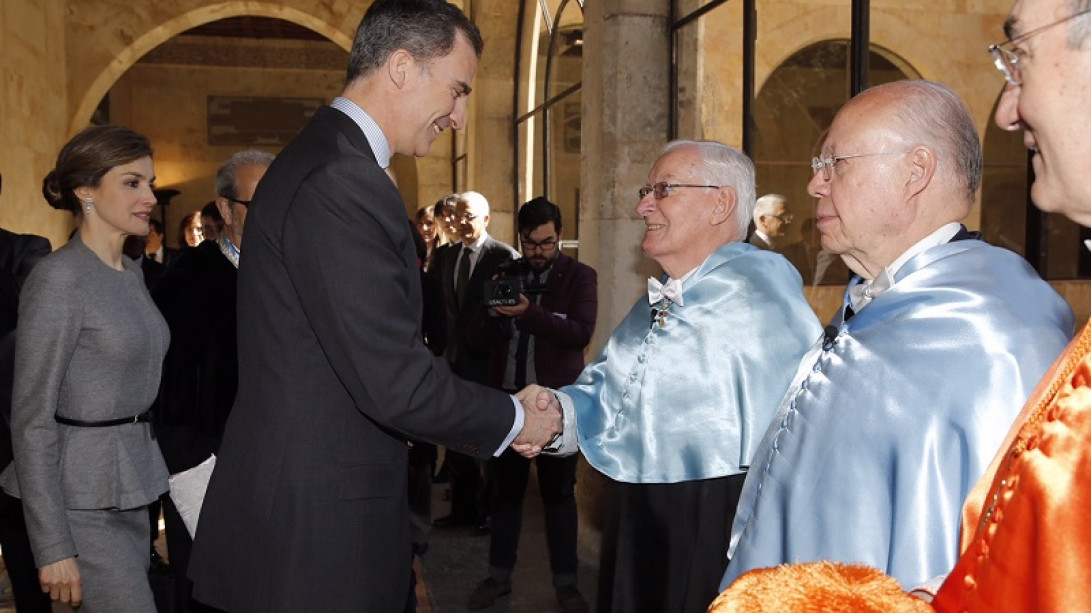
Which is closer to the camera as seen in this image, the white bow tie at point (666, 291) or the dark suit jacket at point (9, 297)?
the white bow tie at point (666, 291)

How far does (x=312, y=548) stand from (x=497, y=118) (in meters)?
9.27

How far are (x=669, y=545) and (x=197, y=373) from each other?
4.89ft

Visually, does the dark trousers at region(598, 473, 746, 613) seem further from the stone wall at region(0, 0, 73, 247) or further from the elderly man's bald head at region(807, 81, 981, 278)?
the stone wall at region(0, 0, 73, 247)

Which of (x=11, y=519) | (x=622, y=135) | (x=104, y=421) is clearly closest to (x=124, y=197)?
(x=104, y=421)

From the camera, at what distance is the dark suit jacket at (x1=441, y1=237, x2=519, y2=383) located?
5691mm

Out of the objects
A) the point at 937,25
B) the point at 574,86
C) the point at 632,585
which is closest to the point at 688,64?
the point at 937,25

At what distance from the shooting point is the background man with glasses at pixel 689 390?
8.29 ft

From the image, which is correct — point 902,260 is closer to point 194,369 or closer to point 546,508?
point 194,369

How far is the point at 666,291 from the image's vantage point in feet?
8.82

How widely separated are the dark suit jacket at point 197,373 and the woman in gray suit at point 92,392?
0.08 meters

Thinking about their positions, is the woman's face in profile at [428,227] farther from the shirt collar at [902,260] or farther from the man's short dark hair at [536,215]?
the shirt collar at [902,260]

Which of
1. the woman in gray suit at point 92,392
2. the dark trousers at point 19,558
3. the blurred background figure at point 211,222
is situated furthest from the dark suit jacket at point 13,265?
the blurred background figure at point 211,222

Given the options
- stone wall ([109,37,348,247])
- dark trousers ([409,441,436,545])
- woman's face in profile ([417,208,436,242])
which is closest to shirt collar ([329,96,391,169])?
dark trousers ([409,441,436,545])

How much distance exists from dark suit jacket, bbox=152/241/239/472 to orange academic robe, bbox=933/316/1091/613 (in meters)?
2.32
